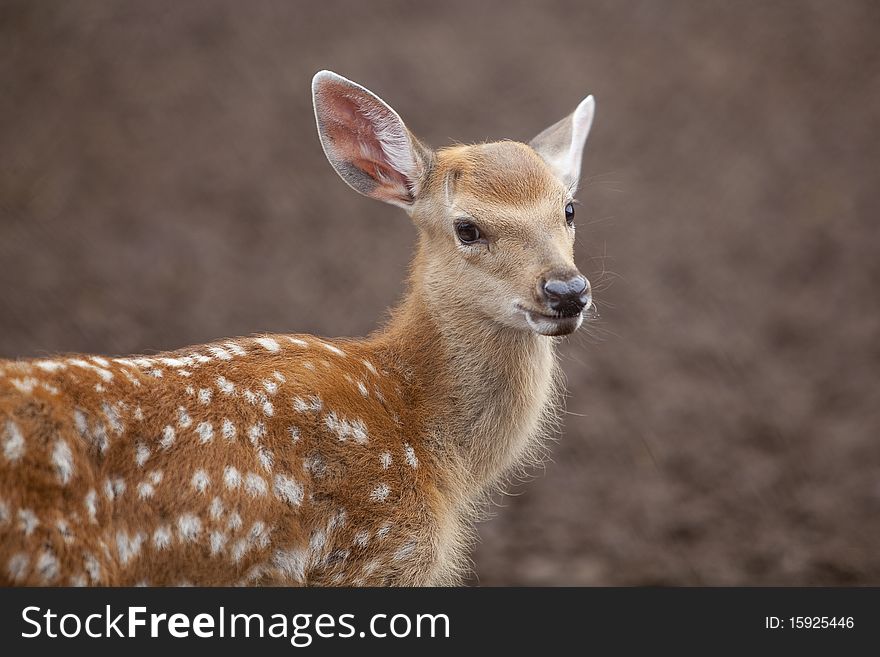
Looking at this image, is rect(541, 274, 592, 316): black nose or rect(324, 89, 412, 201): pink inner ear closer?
rect(541, 274, 592, 316): black nose

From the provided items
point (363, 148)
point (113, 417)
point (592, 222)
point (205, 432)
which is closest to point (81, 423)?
point (113, 417)

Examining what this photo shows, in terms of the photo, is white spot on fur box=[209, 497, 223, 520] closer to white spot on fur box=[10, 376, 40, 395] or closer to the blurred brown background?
white spot on fur box=[10, 376, 40, 395]

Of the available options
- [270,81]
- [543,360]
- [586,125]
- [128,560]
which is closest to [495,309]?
[543,360]

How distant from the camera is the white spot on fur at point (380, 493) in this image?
2588mm

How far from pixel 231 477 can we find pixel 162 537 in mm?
197

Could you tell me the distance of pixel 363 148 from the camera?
3.12 metres

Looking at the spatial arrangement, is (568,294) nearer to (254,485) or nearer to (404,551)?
(404,551)

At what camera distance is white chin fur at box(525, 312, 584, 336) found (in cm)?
266

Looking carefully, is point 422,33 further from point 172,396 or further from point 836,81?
point 172,396

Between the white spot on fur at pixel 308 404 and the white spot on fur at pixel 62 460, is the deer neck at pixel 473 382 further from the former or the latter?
the white spot on fur at pixel 62 460

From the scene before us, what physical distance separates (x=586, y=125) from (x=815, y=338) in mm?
3315

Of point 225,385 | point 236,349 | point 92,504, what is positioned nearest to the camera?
point 92,504

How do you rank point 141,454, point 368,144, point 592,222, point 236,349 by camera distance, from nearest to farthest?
point 141,454 → point 236,349 → point 368,144 → point 592,222

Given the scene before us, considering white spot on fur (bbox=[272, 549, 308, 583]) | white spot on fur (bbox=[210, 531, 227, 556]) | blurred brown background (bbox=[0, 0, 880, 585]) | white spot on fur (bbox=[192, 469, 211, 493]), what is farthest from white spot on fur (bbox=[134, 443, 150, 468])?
blurred brown background (bbox=[0, 0, 880, 585])
